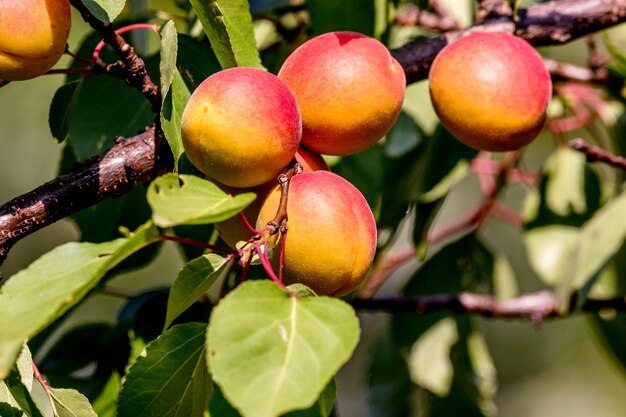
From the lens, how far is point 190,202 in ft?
1.90

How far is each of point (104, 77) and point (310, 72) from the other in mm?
367

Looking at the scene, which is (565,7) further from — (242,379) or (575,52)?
(575,52)

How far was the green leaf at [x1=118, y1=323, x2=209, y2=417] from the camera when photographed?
641mm

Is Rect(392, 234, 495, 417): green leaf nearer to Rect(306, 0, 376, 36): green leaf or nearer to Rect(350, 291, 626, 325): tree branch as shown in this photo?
Rect(350, 291, 626, 325): tree branch

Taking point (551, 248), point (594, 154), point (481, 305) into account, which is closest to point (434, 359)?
point (481, 305)

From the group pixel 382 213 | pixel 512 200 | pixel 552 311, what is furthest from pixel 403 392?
pixel 512 200

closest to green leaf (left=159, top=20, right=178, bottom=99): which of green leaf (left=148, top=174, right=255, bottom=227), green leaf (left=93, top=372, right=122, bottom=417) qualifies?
green leaf (left=148, top=174, right=255, bottom=227)

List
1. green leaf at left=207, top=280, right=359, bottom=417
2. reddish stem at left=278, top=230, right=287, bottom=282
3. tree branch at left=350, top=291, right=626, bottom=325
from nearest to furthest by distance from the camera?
green leaf at left=207, top=280, right=359, bottom=417
reddish stem at left=278, top=230, right=287, bottom=282
tree branch at left=350, top=291, right=626, bottom=325

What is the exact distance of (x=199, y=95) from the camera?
64 centimetres

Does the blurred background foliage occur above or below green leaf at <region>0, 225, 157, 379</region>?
below

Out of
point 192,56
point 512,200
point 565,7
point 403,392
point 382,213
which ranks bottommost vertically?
point 512,200

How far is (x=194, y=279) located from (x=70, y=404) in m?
0.19

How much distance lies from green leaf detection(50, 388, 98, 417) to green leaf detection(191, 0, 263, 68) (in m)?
0.32

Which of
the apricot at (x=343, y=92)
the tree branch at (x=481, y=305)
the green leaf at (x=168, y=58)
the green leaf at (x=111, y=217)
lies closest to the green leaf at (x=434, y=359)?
the tree branch at (x=481, y=305)
